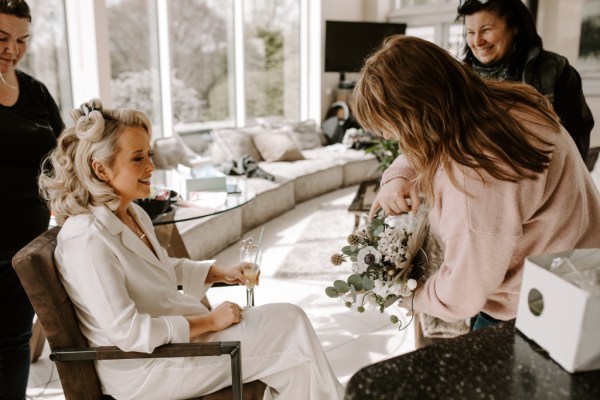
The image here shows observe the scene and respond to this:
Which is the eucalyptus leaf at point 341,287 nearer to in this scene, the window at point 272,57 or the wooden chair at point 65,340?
the wooden chair at point 65,340

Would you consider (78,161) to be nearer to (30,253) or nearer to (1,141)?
(30,253)

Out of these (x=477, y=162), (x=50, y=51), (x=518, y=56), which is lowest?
(x=477, y=162)

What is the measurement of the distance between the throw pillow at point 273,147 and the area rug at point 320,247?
88cm

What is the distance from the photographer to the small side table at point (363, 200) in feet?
12.7

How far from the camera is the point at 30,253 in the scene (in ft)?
4.29

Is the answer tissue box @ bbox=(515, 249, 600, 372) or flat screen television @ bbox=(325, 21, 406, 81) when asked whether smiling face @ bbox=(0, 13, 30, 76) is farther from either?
flat screen television @ bbox=(325, 21, 406, 81)

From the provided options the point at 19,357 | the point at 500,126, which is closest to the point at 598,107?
the point at 500,126

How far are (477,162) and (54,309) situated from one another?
1130mm

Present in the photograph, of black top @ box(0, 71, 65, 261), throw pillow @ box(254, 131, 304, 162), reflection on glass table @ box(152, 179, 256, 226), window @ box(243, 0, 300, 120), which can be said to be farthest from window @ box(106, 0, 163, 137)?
black top @ box(0, 71, 65, 261)

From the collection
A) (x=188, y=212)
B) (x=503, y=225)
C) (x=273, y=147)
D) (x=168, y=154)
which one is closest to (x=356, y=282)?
(x=503, y=225)

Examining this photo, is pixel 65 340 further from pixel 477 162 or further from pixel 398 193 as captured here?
pixel 477 162

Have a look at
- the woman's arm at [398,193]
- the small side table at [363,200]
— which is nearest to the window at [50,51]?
the small side table at [363,200]

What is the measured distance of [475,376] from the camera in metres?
0.69

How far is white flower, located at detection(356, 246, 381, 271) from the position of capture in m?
1.17
